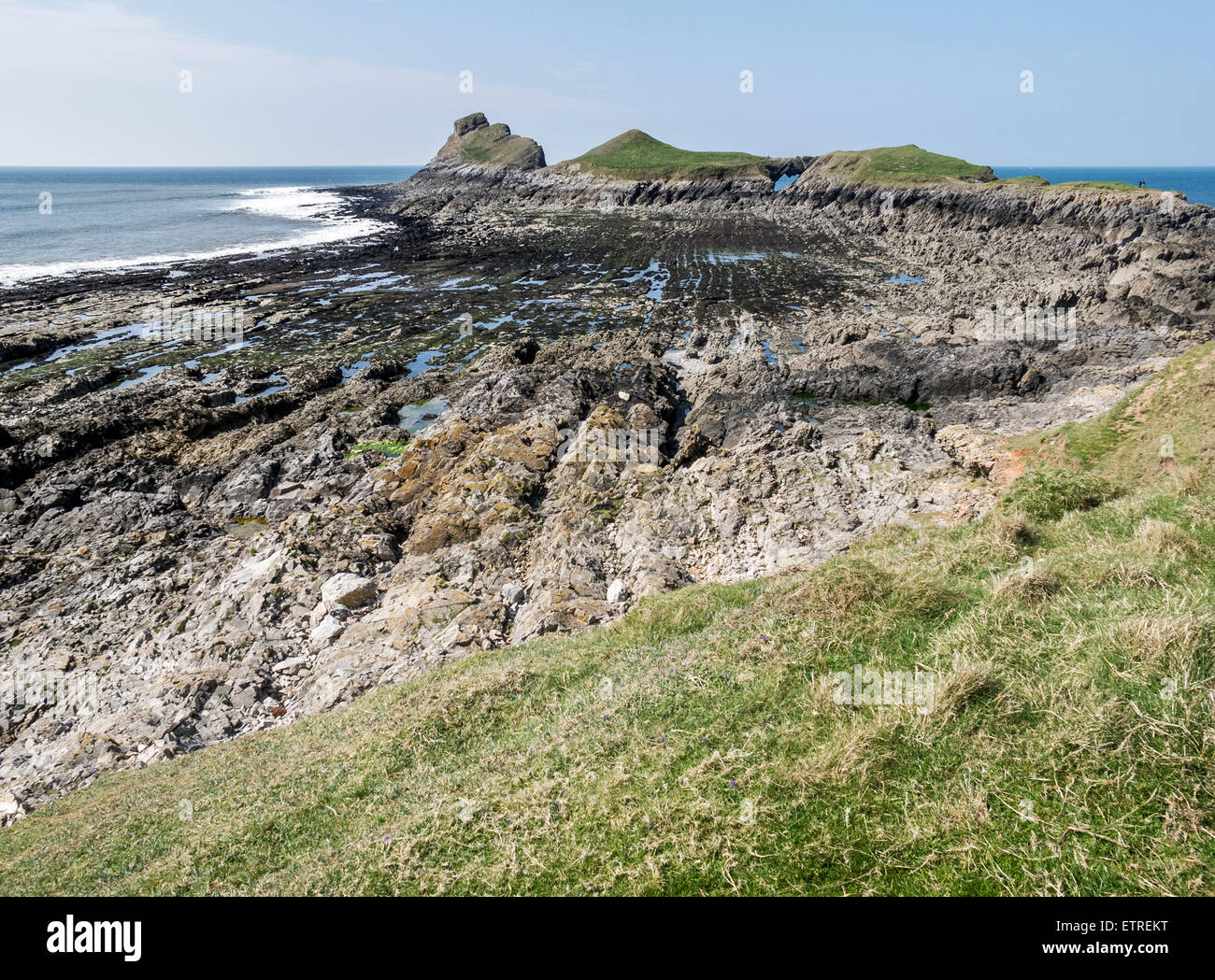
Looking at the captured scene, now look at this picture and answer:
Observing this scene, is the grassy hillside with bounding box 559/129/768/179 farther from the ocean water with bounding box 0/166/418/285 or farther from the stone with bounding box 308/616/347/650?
the stone with bounding box 308/616/347/650

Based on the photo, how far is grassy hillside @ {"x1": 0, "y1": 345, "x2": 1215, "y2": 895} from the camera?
6098mm

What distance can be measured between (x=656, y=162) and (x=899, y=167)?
64.9m

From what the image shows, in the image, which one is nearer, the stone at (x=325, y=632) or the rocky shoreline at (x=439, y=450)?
the rocky shoreline at (x=439, y=450)

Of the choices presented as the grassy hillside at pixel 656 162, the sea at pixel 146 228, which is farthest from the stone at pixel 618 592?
the grassy hillside at pixel 656 162

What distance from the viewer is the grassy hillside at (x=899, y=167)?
372 ft

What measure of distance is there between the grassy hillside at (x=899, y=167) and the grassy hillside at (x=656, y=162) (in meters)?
19.6

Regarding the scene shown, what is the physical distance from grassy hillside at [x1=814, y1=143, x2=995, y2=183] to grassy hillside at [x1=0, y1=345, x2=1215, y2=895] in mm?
127358

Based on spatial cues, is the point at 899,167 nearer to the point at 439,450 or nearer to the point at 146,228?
the point at 439,450

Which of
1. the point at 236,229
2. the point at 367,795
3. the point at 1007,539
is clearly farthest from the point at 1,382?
the point at 236,229

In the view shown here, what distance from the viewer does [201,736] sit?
13.9 m

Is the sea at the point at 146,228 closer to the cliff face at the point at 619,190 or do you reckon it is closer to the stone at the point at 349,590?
the cliff face at the point at 619,190

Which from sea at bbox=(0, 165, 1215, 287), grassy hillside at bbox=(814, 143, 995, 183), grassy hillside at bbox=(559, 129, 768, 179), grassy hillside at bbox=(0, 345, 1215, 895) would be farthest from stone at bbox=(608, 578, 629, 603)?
grassy hillside at bbox=(559, 129, 768, 179)
